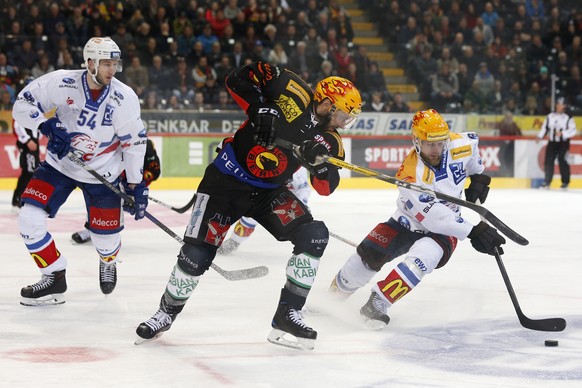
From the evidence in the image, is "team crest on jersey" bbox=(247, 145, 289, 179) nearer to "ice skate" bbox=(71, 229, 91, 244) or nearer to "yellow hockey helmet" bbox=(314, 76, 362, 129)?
"yellow hockey helmet" bbox=(314, 76, 362, 129)

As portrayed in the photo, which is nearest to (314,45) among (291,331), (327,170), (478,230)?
(478,230)

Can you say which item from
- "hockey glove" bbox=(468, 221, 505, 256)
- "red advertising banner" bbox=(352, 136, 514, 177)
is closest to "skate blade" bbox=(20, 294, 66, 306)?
"hockey glove" bbox=(468, 221, 505, 256)

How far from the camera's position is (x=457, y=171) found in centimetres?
430

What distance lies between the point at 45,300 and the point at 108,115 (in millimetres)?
906

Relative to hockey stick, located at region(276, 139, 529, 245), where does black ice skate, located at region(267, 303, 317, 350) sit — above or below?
below

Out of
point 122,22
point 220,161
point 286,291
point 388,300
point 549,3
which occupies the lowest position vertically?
point 549,3

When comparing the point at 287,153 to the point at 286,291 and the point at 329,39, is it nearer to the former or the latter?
the point at 286,291

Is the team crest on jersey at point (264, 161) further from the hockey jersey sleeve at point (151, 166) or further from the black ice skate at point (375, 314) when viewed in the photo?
the hockey jersey sleeve at point (151, 166)

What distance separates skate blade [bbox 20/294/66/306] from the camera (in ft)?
14.8

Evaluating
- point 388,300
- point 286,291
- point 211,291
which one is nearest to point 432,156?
point 388,300

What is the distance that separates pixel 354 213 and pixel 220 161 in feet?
17.4

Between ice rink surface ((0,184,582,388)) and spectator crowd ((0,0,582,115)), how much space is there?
5.89m

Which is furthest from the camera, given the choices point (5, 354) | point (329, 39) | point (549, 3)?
point (549, 3)

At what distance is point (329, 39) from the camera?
14180 millimetres
